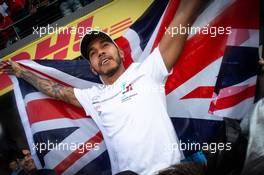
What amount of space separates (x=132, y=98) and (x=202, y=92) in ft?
1.79

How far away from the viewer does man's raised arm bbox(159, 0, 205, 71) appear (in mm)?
2797

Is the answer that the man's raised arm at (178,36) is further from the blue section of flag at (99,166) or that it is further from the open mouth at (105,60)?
the blue section of flag at (99,166)

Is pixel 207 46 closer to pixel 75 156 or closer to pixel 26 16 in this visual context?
pixel 75 156

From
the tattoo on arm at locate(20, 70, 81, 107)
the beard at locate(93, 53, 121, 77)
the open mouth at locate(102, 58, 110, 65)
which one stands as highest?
the open mouth at locate(102, 58, 110, 65)

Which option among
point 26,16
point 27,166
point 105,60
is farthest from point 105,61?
point 26,16

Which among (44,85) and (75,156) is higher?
(44,85)

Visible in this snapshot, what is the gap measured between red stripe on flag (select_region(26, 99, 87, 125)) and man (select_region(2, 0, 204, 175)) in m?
0.08

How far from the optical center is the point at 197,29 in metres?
2.89

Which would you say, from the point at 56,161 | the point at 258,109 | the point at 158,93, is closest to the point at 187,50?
the point at 158,93

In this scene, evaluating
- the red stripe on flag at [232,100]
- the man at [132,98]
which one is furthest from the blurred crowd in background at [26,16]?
the red stripe on flag at [232,100]

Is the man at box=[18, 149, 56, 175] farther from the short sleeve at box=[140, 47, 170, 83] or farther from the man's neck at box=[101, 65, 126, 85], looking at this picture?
the short sleeve at box=[140, 47, 170, 83]

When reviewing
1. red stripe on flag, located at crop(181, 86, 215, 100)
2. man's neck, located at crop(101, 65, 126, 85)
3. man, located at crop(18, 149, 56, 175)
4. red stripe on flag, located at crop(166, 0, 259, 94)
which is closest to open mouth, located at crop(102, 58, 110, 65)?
man's neck, located at crop(101, 65, 126, 85)

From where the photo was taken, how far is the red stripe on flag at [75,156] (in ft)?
9.92

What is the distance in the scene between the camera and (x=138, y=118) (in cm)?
266
